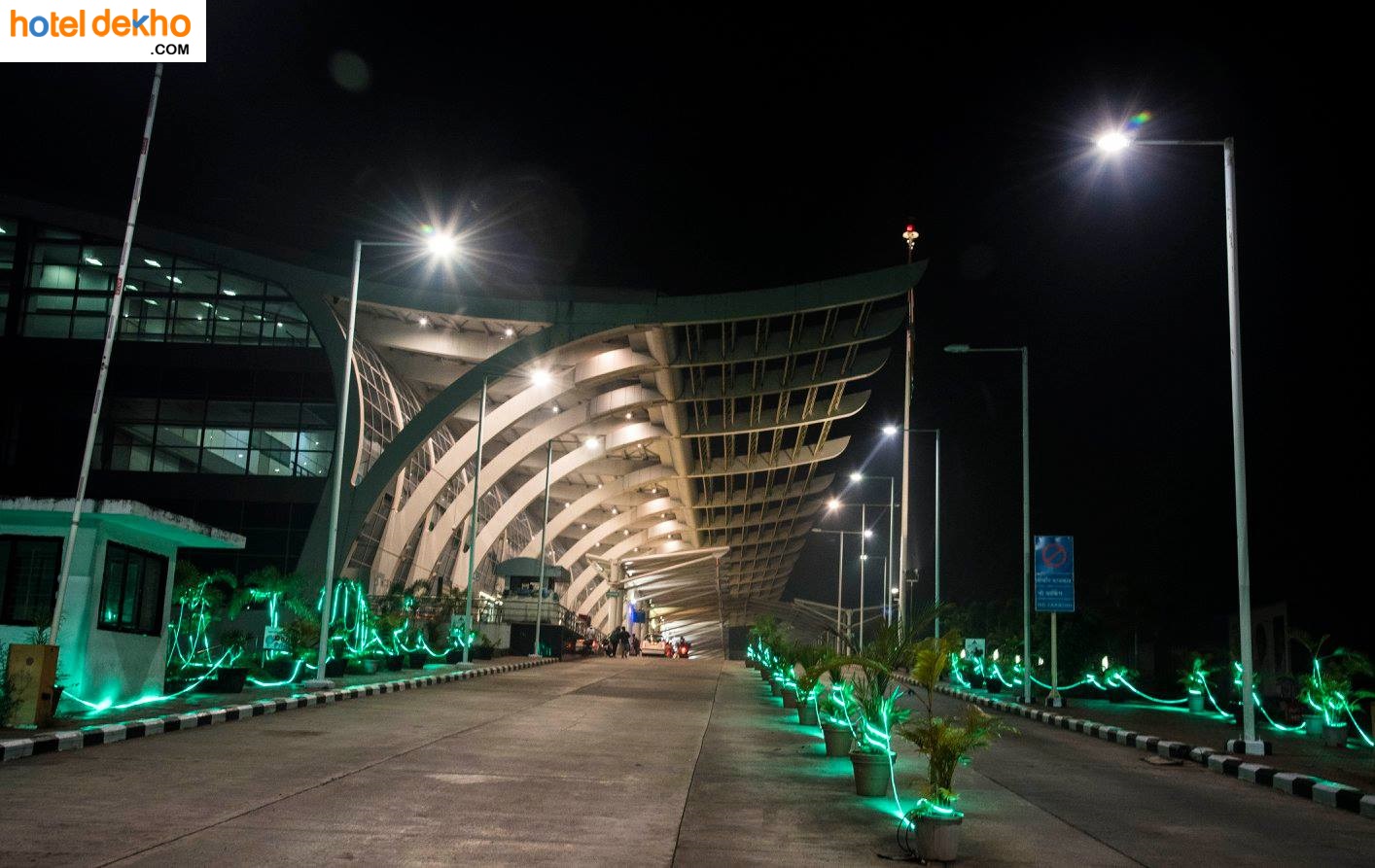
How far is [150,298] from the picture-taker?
146 ft

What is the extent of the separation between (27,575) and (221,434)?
2913 cm

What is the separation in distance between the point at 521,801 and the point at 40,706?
6953 mm

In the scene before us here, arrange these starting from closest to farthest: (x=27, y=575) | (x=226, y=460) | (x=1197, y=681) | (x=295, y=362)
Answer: (x=27, y=575), (x=1197, y=681), (x=295, y=362), (x=226, y=460)

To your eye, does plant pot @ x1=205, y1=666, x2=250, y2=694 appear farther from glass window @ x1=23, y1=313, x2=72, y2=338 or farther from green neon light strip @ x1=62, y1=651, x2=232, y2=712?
glass window @ x1=23, y1=313, x2=72, y2=338

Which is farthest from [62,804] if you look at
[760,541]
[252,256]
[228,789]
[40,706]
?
[760,541]

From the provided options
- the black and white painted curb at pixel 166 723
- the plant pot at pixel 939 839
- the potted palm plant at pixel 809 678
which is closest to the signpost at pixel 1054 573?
the potted palm plant at pixel 809 678

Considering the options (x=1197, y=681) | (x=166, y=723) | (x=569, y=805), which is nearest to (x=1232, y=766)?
(x=569, y=805)

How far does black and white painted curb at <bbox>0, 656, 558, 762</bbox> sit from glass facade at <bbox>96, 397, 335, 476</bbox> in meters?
19.6

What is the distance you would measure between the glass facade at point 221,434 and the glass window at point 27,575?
2801 cm

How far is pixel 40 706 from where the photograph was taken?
543 inches

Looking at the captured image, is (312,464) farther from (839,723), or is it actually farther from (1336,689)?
(1336,689)

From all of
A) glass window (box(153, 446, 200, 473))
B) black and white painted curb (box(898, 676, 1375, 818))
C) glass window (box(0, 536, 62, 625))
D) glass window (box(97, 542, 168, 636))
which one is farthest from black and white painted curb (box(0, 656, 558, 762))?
glass window (box(153, 446, 200, 473))

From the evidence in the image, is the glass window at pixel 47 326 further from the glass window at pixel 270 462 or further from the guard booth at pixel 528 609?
the guard booth at pixel 528 609

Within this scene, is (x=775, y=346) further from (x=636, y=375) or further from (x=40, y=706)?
(x=40, y=706)
